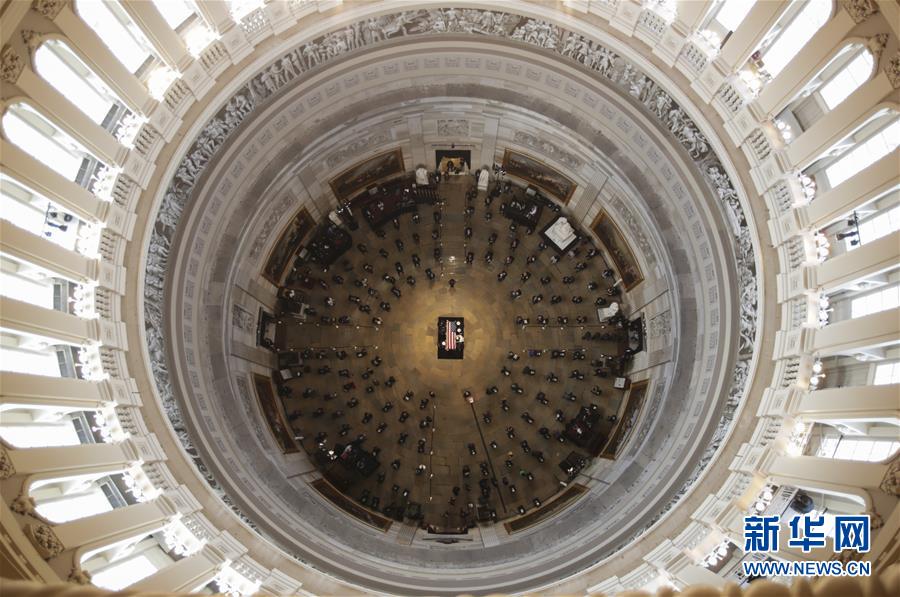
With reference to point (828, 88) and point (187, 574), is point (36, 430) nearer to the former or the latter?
point (187, 574)

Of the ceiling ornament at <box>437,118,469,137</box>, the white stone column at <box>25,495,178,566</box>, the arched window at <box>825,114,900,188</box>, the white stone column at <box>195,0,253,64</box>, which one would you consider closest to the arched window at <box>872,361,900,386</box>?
the arched window at <box>825,114,900,188</box>

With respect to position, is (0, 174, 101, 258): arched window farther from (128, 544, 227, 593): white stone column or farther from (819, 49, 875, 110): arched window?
(819, 49, 875, 110): arched window

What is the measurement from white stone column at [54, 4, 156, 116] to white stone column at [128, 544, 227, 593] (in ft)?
38.4

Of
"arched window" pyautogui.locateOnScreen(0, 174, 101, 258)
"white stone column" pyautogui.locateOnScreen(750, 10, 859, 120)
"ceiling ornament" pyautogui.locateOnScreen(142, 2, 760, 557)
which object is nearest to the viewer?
"white stone column" pyautogui.locateOnScreen(750, 10, 859, 120)

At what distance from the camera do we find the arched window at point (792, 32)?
12695 mm

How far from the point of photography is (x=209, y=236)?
1736 cm

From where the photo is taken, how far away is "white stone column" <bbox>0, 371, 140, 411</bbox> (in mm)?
11532

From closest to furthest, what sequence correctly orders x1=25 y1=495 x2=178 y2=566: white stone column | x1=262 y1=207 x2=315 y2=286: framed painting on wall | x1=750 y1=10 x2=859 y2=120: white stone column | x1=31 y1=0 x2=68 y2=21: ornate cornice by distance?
x1=25 y1=495 x2=178 y2=566: white stone column < x1=31 y1=0 x2=68 y2=21: ornate cornice < x1=750 y1=10 x2=859 y2=120: white stone column < x1=262 y1=207 x2=315 y2=286: framed painting on wall

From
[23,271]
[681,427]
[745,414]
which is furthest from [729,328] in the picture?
[23,271]

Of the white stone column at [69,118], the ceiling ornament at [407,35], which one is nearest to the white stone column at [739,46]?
the ceiling ornament at [407,35]

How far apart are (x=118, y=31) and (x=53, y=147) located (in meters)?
3.38

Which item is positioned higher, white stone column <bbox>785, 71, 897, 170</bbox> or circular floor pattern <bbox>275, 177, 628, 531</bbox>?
white stone column <bbox>785, 71, 897, 170</bbox>

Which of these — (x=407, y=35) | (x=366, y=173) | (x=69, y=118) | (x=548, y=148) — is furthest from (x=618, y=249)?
(x=69, y=118)

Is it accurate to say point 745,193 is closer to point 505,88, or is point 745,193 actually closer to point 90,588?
point 505,88
